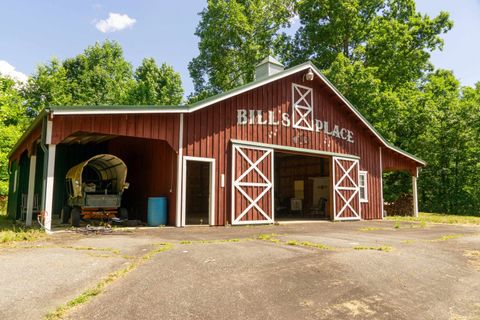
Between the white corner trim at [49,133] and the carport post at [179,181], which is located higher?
the white corner trim at [49,133]

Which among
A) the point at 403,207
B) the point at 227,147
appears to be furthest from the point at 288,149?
the point at 403,207

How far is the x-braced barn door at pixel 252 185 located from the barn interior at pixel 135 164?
2460 mm

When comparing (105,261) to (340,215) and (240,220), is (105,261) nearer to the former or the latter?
(240,220)

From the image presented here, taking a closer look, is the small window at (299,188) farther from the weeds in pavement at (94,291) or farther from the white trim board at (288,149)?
the weeds in pavement at (94,291)

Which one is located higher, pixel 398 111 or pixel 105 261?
pixel 398 111

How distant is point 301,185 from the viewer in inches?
959

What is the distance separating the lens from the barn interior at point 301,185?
2253 cm

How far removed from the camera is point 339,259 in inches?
285

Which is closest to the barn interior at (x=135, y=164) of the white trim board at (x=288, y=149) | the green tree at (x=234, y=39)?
the white trim board at (x=288, y=149)

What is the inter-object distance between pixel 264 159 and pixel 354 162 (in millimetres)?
6212

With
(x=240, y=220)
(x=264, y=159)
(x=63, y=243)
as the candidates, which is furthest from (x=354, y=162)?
(x=63, y=243)

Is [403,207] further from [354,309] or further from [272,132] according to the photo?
[354,309]

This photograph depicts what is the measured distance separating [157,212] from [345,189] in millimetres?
9764

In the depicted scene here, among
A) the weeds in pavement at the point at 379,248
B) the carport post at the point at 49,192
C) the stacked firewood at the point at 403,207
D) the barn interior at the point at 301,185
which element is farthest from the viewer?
the stacked firewood at the point at 403,207
